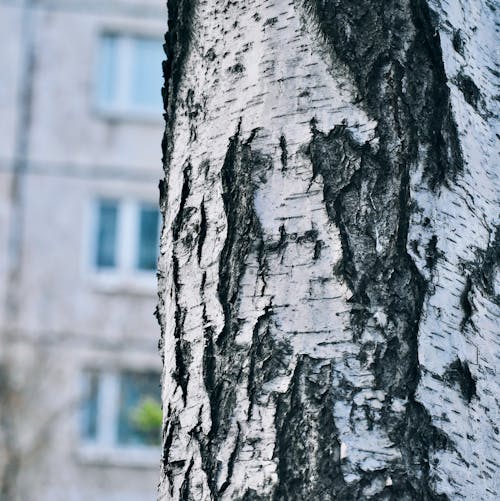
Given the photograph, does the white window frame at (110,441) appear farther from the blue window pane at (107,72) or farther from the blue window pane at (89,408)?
the blue window pane at (107,72)

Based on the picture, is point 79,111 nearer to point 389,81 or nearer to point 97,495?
point 97,495

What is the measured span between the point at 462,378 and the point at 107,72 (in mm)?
15836

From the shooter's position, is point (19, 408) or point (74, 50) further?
point (74, 50)

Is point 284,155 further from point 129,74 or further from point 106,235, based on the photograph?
point 129,74

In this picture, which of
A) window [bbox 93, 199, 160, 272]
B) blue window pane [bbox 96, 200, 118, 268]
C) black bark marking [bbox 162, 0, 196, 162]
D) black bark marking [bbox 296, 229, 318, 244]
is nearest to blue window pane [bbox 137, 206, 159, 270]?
window [bbox 93, 199, 160, 272]

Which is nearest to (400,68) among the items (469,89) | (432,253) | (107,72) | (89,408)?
(469,89)

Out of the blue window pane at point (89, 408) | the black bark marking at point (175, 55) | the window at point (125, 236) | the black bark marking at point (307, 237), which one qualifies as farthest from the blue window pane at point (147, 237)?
the black bark marking at point (307, 237)

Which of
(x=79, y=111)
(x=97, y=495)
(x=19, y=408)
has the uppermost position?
(x=79, y=111)

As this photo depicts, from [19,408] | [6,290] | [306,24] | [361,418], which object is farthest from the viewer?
[6,290]

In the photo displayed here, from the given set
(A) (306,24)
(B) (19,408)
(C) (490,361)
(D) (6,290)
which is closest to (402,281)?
(C) (490,361)

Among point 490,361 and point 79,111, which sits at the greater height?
point 79,111

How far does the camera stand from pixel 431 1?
4.36 feet

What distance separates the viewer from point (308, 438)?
3.95 feet

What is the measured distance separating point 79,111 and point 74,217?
141 cm
